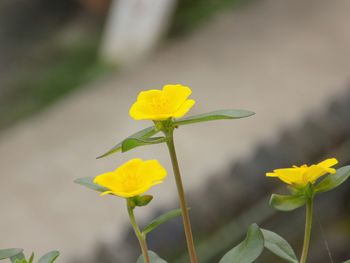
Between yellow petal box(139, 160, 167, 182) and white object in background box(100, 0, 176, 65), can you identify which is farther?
white object in background box(100, 0, 176, 65)

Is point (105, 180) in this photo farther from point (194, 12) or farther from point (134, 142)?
point (194, 12)

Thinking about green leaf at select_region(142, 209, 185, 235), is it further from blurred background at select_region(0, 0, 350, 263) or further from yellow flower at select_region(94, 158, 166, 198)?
blurred background at select_region(0, 0, 350, 263)

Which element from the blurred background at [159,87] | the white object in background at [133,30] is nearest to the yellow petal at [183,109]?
the blurred background at [159,87]

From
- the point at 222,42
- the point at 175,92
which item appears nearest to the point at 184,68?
the point at 222,42

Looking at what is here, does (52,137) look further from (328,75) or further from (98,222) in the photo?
(328,75)

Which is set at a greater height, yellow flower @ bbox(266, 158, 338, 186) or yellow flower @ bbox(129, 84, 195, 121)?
yellow flower @ bbox(129, 84, 195, 121)

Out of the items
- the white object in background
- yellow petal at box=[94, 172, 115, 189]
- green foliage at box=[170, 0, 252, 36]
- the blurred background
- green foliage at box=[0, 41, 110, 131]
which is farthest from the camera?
green foliage at box=[170, 0, 252, 36]

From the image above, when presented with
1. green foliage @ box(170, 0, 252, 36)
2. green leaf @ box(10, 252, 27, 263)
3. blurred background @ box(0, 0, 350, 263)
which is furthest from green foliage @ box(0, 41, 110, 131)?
green leaf @ box(10, 252, 27, 263)
